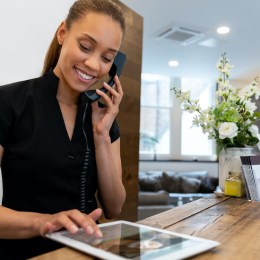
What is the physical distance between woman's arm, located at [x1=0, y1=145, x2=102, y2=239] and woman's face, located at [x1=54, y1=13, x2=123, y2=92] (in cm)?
45

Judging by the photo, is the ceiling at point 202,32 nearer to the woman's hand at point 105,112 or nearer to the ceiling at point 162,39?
the ceiling at point 162,39

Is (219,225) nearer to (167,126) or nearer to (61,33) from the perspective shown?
(61,33)

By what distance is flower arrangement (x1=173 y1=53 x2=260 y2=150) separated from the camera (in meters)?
1.54

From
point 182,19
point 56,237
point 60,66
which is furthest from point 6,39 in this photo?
point 182,19

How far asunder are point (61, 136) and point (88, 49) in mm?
284

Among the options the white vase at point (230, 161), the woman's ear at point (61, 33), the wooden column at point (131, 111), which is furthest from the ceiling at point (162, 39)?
the white vase at point (230, 161)

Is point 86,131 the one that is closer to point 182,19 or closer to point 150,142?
point 182,19

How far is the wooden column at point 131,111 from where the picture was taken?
2.21 m

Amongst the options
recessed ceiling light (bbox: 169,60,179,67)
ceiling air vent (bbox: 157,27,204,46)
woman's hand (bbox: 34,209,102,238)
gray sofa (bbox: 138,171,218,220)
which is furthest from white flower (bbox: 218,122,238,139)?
gray sofa (bbox: 138,171,218,220)

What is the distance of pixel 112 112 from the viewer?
1172 millimetres

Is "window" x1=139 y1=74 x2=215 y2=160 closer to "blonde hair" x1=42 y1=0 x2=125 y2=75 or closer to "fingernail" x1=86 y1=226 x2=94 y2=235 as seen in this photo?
"blonde hair" x1=42 y1=0 x2=125 y2=75

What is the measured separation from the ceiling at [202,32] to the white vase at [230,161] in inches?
84.4

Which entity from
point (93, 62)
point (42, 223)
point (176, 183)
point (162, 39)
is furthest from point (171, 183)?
point (42, 223)

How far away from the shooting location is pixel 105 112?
118cm
